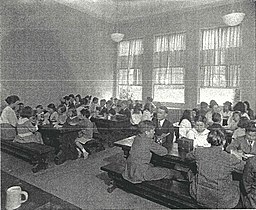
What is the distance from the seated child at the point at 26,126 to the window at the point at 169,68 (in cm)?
59

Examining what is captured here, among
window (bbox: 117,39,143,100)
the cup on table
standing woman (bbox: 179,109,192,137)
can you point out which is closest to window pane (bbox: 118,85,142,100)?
window (bbox: 117,39,143,100)

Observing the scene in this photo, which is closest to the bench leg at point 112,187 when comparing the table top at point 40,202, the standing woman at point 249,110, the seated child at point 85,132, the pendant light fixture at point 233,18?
the seated child at point 85,132

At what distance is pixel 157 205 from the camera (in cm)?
111

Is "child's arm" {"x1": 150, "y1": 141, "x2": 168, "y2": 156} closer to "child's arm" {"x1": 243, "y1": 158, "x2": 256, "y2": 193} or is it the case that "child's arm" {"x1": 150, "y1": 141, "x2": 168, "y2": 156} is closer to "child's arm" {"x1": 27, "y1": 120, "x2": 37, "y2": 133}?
"child's arm" {"x1": 243, "y1": 158, "x2": 256, "y2": 193}

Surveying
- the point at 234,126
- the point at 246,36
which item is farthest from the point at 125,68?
the point at 234,126

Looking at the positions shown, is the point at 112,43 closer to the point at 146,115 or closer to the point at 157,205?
the point at 146,115

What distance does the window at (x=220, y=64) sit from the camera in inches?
34.4

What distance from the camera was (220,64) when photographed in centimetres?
91

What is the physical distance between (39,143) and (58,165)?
0.52ft

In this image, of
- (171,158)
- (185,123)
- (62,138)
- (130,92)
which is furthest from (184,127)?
(62,138)

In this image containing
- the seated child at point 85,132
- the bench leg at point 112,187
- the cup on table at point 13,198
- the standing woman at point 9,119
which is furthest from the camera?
the bench leg at point 112,187

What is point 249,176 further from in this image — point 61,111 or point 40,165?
point 40,165

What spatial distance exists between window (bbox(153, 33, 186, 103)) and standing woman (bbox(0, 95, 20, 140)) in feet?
2.07

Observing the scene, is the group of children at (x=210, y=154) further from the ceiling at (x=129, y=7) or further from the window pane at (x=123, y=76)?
the ceiling at (x=129, y=7)
